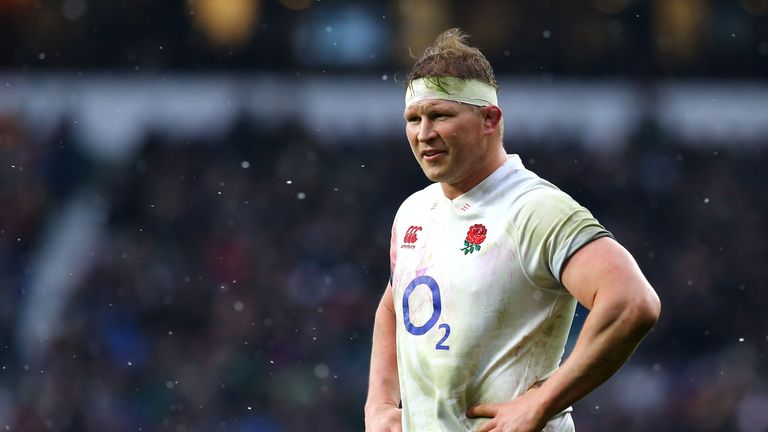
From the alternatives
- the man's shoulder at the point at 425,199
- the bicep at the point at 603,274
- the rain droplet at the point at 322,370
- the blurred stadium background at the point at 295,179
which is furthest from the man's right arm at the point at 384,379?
the rain droplet at the point at 322,370

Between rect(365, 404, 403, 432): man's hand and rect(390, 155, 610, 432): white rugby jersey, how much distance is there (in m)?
0.08

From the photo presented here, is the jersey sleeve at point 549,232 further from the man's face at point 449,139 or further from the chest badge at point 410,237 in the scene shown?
the chest badge at point 410,237

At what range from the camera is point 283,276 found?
13992 millimetres

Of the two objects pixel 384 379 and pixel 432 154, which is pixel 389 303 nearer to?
pixel 384 379

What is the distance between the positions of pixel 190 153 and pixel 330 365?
4541 mm

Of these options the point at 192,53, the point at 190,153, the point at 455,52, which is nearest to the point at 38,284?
the point at 190,153

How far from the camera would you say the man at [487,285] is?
9.91ft

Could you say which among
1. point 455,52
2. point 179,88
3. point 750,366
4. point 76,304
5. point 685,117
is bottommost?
point 750,366

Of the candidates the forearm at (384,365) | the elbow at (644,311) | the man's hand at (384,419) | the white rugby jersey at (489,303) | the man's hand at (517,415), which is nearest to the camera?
the elbow at (644,311)

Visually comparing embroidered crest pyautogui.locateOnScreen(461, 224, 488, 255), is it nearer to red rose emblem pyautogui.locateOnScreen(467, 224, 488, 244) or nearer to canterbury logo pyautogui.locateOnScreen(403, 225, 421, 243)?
red rose emblem pyautogui.locateOnScreen(467, 224, 488, 244)

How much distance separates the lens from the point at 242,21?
16.5 m

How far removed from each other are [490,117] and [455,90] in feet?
0.41

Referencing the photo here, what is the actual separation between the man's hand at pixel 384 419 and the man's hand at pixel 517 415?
40 centimetres

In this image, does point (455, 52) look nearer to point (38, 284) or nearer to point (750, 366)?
point (750, 366)
